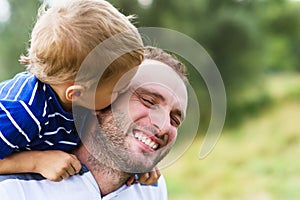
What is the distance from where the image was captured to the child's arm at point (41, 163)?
0.88 m

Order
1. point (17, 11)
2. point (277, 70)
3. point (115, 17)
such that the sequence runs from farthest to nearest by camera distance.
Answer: point (277, 70) → point (17, 11) → point (115, 17)

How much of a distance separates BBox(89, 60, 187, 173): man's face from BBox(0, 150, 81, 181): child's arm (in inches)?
3.0

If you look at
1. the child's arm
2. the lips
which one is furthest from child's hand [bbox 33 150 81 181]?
the lips

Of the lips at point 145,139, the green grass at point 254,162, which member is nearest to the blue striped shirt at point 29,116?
the lips at point 145,139

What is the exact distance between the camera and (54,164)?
2.90 ft

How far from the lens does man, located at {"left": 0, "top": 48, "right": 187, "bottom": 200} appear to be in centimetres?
91

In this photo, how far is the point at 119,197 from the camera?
982mm

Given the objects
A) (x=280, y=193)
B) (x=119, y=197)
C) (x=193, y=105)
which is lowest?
(x=119, y=197)

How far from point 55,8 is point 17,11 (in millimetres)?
3179

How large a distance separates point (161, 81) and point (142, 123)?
86 millimetres

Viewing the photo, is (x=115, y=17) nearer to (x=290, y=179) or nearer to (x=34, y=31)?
(x=34, y=31)

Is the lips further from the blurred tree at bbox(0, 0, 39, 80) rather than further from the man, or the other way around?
the blurred tree at bbox(0, 0, 39, 80)

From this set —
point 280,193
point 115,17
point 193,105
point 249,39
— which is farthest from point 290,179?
point 115,17

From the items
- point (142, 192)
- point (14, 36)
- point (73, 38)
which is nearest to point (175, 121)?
point (142, 192)
